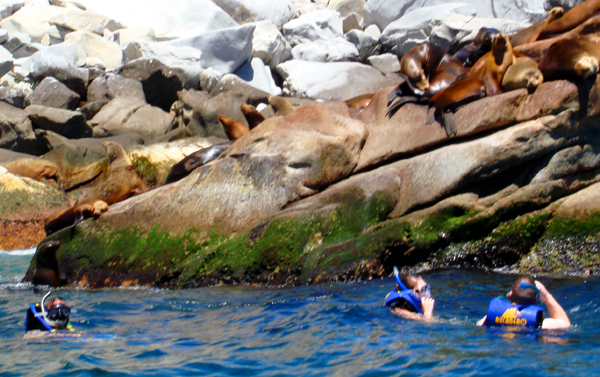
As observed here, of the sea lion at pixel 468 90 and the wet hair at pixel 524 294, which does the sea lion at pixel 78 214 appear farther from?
the wet hair at pixel 524 294

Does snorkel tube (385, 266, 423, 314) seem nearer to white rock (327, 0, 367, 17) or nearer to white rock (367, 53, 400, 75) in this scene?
white rock (367, 53, 400, 75)

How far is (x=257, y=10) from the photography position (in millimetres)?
27469

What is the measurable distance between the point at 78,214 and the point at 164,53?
13821 millimetres

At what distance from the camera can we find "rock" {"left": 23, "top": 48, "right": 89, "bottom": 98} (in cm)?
1902

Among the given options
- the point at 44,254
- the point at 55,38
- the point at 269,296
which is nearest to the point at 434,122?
the point at 269,296

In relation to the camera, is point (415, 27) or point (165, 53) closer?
point (165, 53)

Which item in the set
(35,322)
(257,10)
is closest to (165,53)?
(257,10)

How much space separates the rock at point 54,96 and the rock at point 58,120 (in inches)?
53.3

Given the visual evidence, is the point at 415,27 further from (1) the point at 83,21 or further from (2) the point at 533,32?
(1) the point at 83,21

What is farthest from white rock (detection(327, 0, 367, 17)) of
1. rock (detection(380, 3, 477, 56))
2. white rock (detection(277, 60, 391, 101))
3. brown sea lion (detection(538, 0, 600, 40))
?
brown sea lion (detection(538, 0, 600, 40))

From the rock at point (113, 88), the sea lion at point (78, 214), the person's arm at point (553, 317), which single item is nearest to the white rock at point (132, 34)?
the rock at point (113, 88)

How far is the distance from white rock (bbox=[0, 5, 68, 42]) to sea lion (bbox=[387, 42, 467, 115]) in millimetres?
21382

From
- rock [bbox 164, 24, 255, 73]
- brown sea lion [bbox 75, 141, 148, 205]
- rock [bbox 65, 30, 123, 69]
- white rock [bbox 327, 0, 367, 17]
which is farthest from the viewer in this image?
white rock [bbox 327, 0, 367, 17]

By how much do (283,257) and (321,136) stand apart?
69.8 inches
